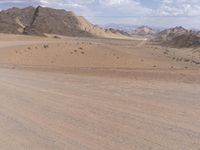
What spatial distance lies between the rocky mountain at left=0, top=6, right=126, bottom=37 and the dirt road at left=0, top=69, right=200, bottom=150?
97783 mm

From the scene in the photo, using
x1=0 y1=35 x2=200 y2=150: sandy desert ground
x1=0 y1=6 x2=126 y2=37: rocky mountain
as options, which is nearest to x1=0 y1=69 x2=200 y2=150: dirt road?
x1=0 y1=35 x2=200 y2=150: sandy desert ground

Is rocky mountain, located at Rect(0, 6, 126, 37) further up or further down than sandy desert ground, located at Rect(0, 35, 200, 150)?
further down

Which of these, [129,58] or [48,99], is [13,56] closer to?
[129,58]

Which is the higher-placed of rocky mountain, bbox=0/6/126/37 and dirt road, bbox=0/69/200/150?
dirt road, bbox=0/69/200/150

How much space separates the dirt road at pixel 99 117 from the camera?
813 cm

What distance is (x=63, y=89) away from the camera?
15086 millimetres

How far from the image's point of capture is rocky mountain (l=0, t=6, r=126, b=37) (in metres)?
121

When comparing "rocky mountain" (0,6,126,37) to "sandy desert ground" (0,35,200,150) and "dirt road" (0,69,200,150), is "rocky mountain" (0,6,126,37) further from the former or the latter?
"dirt road" (0,69,200,150)

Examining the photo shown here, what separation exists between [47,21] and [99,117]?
398ft

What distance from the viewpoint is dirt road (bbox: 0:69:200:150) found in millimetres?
8133

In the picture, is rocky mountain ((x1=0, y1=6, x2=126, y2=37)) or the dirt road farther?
rocky mountain ((x1=0, y1=6, x2=126, y2=37))

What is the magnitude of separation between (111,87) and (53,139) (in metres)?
7.43

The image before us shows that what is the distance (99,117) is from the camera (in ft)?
33.6

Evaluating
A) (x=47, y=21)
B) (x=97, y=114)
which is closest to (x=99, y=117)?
(x=97, y=114)
